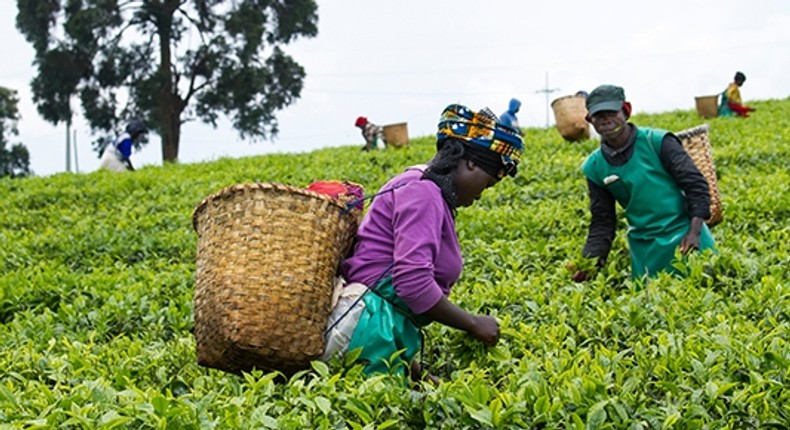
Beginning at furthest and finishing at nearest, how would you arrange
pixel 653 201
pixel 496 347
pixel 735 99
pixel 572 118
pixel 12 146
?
pixel 12 146, pixel 735 99, pixel 572 118, pixel 653 201, pixel 496 347

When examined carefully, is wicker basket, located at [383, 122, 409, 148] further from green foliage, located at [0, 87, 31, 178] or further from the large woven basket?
green foliage, located at [0, 87, 31, 178]

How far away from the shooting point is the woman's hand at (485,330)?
320 centimetres

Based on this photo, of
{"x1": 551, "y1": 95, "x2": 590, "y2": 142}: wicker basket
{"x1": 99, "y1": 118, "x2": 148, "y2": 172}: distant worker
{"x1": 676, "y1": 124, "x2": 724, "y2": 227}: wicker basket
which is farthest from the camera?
{"x1": 99, "y1": 118, "x2": 148, "y2": 172}: distant worker

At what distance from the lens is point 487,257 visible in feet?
21.3

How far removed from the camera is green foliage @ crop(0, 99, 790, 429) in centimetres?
259

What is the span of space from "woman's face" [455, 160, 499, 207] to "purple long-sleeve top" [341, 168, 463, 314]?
9 centimetres

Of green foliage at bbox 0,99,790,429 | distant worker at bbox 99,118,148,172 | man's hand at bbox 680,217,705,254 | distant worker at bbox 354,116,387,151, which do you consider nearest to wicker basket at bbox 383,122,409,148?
distant worker at bbox 354,116,387,151

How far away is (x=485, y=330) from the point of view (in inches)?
126

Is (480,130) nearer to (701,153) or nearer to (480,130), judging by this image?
(480,130)

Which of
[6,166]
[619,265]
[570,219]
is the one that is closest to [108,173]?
[570,219]

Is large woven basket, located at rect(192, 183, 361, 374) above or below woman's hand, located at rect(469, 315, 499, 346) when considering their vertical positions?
above

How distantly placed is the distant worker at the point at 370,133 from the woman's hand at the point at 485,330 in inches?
505

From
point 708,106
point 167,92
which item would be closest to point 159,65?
point 167,92

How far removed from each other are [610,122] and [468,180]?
2.16 metres
